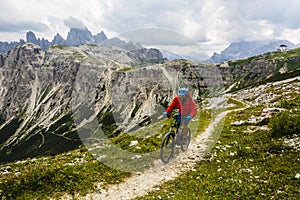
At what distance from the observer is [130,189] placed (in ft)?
39.7

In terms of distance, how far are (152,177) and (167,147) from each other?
2.84 metres

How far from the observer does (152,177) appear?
44.1 ft

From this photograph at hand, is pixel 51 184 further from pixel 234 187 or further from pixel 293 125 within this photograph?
pixel 293 125

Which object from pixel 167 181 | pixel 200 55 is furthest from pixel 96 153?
pixel 200 55

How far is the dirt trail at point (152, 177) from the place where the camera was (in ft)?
37.9

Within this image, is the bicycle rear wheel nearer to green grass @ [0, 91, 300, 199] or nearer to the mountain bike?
the mountain bike

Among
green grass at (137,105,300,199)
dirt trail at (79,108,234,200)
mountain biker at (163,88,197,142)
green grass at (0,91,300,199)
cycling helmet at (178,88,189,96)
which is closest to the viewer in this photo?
green grass at (137,105,300,199)

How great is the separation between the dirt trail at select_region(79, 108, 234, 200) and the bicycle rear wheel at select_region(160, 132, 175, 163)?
16.9 inches

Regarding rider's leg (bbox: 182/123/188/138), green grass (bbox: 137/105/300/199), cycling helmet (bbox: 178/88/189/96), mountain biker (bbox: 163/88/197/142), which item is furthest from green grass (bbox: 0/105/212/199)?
cycling helmet (bbox: 178/88/189/96)

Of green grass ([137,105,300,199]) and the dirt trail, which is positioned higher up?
green grass ([137,105,300,199])

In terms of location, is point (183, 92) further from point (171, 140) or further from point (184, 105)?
point (171, 140)

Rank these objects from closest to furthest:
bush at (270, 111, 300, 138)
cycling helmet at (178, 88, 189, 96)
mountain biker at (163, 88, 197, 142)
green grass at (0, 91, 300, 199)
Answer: green grass at (0, 91, 300, 199)
cycling helmet at (178, 88, 189, 96)
mountain biker at (163, 88, 197, 142)
bush at (270, 111, 300, 138)

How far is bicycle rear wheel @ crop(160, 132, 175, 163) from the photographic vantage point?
1526 centimetres

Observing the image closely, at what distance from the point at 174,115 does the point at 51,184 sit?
28.5 ft
